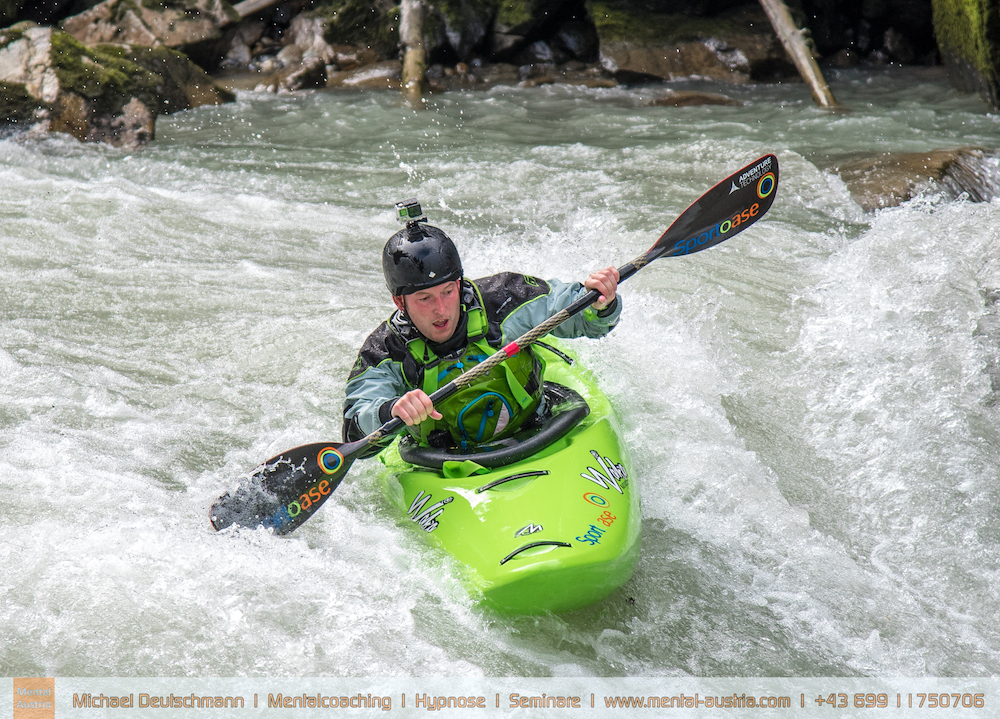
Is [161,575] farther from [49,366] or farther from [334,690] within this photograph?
[49,366]

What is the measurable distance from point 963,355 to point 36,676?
402 centimetres

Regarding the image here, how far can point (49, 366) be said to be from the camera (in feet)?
13.7

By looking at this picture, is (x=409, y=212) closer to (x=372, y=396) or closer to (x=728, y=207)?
(x=372, y=396)

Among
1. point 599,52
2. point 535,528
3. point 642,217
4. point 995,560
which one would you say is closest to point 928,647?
point 995,560

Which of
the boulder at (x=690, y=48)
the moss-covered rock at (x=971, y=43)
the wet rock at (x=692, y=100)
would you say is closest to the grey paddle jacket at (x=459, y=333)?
the wet rock at (x=692, y=100)

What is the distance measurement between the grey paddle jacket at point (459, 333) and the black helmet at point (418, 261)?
0.18 m

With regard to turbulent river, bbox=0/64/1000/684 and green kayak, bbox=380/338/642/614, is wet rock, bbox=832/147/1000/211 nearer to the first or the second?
turbulent river, bbox=0/64/1000/684

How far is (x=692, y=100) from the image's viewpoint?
9.22 meters

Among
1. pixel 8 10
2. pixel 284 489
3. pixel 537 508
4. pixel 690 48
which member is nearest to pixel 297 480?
pixel 284 489

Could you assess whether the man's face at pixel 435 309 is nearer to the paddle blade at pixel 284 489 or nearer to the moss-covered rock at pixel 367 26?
the paddle blade at pixel 284 489

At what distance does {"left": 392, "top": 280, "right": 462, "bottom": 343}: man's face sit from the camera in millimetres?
2746

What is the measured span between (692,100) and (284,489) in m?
7.81

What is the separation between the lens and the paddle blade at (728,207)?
138 inches

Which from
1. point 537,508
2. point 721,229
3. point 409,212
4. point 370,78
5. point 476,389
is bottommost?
point 370,78
